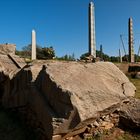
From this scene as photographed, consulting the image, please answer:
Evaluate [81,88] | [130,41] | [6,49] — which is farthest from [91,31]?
[81,88]

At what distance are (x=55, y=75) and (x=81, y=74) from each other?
574 mm

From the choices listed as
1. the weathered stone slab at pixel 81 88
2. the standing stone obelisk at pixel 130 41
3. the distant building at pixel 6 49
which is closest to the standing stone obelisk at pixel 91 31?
the standing stone obelisk at pixel 130 41

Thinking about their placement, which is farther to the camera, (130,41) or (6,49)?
(130,41)

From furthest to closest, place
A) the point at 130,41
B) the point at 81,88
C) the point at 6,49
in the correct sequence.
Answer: the point at 130,41 → the point at 6,49 → the point at 81,88

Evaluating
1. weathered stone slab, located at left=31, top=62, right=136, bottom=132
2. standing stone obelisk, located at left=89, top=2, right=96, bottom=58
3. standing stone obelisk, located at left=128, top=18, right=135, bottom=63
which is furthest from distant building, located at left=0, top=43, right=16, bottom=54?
standing stone obelisk, located at left=128, top=18, right=135, bottom=63

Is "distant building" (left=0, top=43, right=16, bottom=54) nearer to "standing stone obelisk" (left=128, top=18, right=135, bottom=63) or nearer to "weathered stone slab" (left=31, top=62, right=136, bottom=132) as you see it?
"weathered stone slab" (left=31, top=62, right=136, bottom=132)

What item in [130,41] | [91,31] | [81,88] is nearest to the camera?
[81,88]

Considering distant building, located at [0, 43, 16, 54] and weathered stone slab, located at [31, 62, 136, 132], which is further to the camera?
distant building, located at [0, 43, 16, 54]

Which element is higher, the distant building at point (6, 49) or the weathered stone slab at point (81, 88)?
the distant building at point (6, 49)

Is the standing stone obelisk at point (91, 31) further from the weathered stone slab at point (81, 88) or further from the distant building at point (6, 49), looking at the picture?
the weathered stone slab at point (81, 88)

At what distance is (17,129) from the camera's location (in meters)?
7.28

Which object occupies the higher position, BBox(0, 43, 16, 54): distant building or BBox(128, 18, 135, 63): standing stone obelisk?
BBox(128, 18, 135, 63): standing stone obelisk

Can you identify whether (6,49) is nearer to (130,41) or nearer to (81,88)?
(81,88)

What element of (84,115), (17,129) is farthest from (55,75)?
(17,129)
